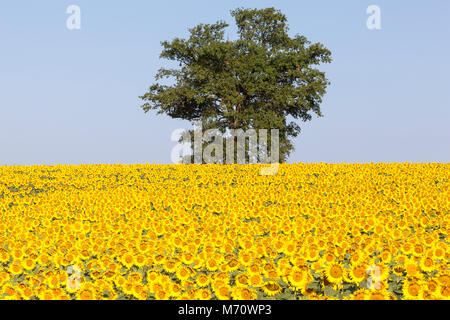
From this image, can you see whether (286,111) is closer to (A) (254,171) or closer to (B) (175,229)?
(A) (254,171)

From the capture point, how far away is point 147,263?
6.72 m

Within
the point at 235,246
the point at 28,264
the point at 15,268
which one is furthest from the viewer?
the point at 235,246

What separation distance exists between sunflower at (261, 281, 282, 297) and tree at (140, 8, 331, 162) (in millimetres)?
31213

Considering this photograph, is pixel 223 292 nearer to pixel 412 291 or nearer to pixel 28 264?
pixel 412 291

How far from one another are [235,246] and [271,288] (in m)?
1.99

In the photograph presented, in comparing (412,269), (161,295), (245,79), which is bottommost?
(161,295)

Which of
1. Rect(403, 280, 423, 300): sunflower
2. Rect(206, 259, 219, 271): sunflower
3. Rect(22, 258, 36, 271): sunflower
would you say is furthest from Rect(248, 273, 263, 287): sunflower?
Rect(22, 258, 36, 271): sunflower

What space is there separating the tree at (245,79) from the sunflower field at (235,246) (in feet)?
72.8

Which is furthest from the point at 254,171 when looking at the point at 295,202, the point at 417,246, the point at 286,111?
the point at 286,111

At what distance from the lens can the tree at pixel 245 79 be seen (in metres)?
37.3

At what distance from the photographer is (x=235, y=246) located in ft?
25.3

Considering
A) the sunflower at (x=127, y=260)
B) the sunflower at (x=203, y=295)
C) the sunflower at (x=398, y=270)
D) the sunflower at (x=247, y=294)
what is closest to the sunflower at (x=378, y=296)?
the sunflower at (x=398, y=270)

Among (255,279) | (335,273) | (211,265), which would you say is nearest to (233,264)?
(211,265)
